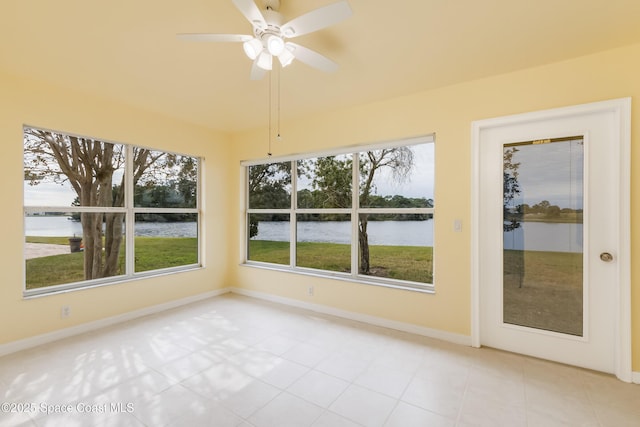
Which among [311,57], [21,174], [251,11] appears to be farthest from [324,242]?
[21,174]

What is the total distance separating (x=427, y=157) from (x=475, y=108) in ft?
2.16

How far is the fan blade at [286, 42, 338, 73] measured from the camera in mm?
1893

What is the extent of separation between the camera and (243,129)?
4.45 m

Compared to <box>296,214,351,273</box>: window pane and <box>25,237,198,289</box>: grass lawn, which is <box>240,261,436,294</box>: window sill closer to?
<box>296,214,351,273</box>: window pane

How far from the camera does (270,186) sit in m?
4.44

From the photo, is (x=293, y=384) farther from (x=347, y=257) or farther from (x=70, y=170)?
(x=70, y=170)

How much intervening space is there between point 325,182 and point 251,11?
252 cm

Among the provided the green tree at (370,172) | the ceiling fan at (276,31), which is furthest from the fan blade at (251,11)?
the green tree at (370,172)

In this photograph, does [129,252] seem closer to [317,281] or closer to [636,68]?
[317,281]

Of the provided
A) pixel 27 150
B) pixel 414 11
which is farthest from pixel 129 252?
pixel 414 11

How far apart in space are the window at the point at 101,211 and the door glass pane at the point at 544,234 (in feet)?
13.3

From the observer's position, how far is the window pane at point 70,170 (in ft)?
9.62

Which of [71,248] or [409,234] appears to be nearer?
[71,248]

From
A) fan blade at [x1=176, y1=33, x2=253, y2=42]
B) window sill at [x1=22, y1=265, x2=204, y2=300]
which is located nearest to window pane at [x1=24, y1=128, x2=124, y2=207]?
window sill at [x1=22, y1=265, x2=204, y2=300]
